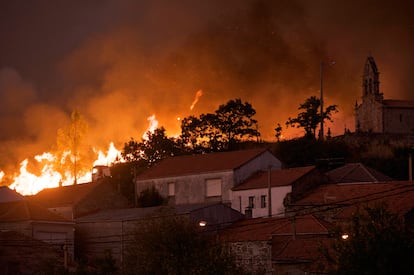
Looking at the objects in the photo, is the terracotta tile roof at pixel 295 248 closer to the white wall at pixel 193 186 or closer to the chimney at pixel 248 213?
the chimney at pixel 248 213

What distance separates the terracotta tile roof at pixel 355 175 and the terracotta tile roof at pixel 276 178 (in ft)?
14.5

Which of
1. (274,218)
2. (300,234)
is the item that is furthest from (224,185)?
(300,234)

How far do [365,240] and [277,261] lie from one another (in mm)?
22202

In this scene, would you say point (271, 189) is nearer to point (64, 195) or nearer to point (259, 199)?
point (259, 199)

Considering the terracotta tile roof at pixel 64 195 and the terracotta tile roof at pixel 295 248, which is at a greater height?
the terracotta tile roof at pixel 64 195

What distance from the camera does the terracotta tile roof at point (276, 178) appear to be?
7725cm

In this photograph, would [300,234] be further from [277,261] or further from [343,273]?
[343,273]

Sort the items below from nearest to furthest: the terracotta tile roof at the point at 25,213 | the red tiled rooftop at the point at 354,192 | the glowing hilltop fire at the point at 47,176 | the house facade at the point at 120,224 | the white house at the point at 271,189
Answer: the red tiled rooftop at the point at 354,192 < the house facade at the point at 120,224 < the terracotta tile roof at the point at 25,213 < the white house at the point at 271,189 < the glowing hilltop fire at the point at 47,176

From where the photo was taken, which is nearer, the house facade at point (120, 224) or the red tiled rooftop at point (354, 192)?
the red tiled rooftop at point (354, 192)

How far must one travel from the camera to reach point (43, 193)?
95.5m

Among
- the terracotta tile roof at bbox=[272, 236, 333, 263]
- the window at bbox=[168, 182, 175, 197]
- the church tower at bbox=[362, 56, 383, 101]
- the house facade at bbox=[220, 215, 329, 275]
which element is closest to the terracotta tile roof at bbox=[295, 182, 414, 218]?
the house facade at bbox=[220, 215, 329, 275]

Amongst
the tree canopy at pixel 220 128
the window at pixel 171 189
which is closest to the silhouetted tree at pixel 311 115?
the tree canopy at pixel 220 128

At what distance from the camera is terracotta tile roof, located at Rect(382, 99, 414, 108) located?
122 meters

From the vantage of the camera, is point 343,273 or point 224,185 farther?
point 224,185
